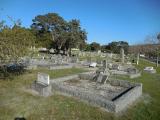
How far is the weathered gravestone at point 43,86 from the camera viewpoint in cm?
954

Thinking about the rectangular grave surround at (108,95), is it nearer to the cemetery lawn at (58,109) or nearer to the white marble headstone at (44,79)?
the cemetery lawn at (58,109)

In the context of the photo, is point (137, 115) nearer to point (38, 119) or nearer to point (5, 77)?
point (38, 119)

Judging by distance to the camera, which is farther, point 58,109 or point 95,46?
point 95,46

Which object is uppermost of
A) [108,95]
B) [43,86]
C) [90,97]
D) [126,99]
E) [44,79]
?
[44,79]

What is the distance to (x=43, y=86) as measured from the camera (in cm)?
986

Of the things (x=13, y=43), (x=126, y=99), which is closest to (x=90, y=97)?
(x=126, y=99)

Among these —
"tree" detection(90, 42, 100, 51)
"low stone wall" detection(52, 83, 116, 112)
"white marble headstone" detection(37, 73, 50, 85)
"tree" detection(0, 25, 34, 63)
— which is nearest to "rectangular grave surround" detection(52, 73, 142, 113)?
"low stone wall" detection(52, 83, 116, 112)

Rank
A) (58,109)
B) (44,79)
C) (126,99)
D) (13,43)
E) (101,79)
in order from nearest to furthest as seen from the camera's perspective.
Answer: (58,109), (126,99), (44,79), (13,43), (101,79)

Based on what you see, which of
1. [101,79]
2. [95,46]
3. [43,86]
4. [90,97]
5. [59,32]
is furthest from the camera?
[95,46]

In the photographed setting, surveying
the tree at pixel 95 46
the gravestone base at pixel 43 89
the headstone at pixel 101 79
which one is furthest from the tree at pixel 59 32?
the tree at pixel 95 46

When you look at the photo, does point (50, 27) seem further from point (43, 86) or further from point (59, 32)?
point (43, 86)

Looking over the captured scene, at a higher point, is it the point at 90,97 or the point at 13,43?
the point at 13,43

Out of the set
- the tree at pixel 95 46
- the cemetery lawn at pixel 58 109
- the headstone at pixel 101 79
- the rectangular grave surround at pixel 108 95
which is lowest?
the cemetery lawn at pixel 58 109

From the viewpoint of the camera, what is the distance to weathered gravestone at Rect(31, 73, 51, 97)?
9.54 m
